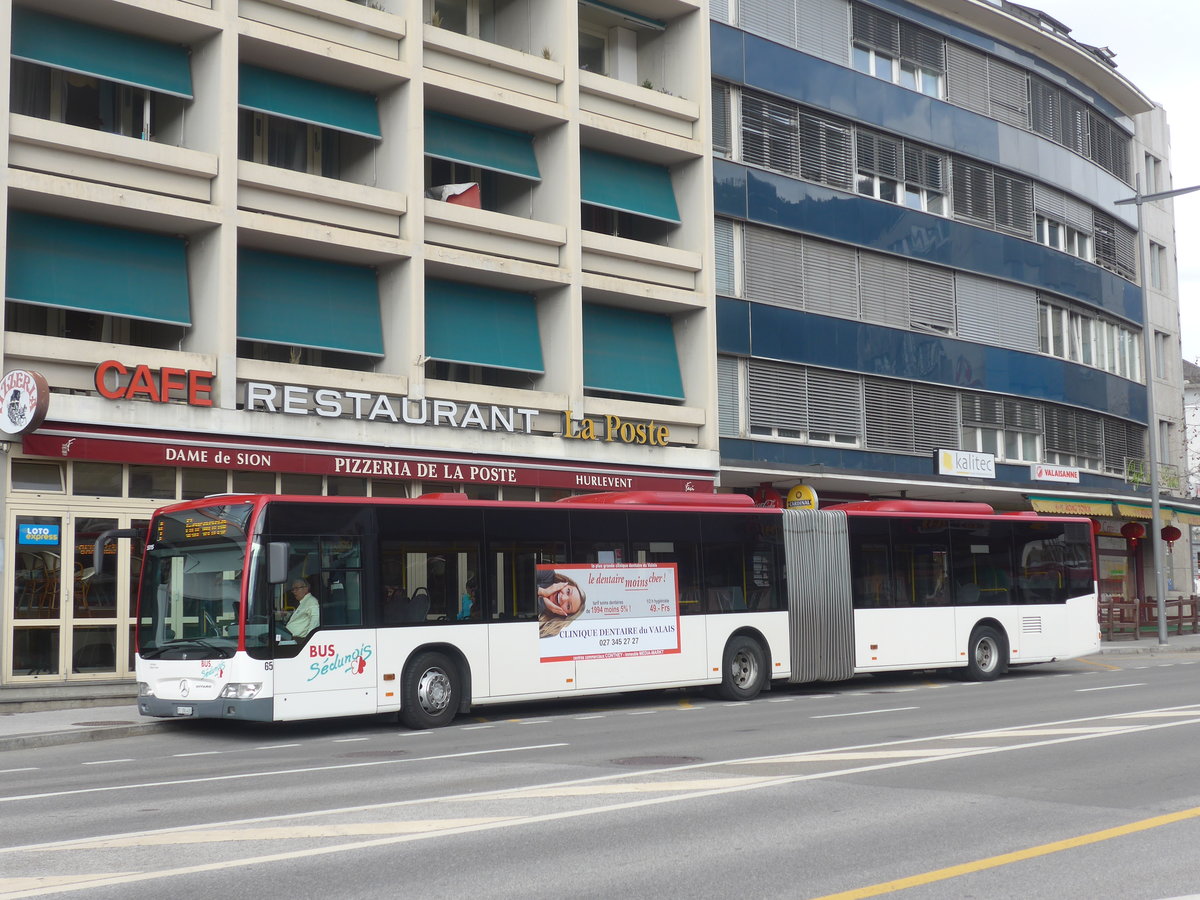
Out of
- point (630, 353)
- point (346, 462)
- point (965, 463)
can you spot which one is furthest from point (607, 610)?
point (965, 463)

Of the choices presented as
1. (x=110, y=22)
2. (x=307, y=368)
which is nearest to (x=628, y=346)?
(x=307, y=368)

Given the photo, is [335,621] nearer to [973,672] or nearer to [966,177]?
[973,672]

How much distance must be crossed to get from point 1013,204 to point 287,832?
3449 centimetres

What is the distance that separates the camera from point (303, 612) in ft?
54.0

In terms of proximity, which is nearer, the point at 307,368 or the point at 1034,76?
the point at 307,368

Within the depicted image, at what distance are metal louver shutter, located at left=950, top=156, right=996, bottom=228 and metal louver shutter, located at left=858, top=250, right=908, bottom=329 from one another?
10.8ft

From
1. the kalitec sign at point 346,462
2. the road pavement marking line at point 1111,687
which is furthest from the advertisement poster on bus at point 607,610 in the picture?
the kalitec sign at point 346,462

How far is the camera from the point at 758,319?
31953mm

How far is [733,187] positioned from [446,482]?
1064cm

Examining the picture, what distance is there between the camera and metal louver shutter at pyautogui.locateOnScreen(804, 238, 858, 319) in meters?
33.2

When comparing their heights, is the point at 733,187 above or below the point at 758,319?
above

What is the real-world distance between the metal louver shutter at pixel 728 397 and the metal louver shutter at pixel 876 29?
990cm

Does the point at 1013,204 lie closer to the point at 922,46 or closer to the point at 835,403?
the point at 922,46

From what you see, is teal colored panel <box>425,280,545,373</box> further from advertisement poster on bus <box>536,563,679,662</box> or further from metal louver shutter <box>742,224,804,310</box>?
advertisement poster on bus <box>536,563,679,662</box>
